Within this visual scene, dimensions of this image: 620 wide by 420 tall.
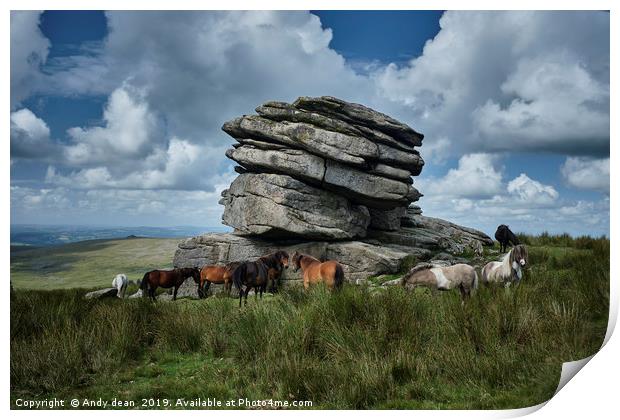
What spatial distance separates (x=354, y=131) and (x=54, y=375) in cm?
1202

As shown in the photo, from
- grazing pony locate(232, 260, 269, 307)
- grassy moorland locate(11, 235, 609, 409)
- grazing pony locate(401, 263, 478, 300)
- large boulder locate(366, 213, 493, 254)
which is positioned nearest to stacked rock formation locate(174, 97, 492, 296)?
large boulder locate(366, 213, 493, 254)

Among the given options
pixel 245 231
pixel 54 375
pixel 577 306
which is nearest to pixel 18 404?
pixel 54 375

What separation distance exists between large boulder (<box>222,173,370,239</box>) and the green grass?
3.02m

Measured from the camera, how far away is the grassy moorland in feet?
19.1

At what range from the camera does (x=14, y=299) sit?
8.64 m

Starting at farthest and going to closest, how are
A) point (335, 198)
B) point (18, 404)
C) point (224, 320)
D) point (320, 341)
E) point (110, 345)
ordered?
point (335, 198) < point (224, 320) < point (110, 345) < point (320, 341) < point (18, 404)

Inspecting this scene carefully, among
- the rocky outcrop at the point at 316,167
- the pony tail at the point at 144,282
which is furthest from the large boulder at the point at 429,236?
the pony tail at the point at 144,282

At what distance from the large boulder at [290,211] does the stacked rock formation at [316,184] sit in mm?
33

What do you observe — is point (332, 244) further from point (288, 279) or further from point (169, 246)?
point (169, 246)

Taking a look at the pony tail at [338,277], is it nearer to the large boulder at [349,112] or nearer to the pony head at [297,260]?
the pony head at [297,260]

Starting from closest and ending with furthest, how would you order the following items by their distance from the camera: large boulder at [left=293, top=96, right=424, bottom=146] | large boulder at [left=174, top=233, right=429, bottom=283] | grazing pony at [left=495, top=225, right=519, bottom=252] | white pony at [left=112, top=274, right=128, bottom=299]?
white pony at [left=112, top=274, right=128, bottom=299] < large boulder at [left=174, top=233, right=429, bottom=283] < large boulder at [left=293, top=96, right=424, bottom=146] < grazing pony at [left=495, top=225, right=519, bottom=252]

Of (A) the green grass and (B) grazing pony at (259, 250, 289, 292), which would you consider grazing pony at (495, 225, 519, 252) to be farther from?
(A) the green grass

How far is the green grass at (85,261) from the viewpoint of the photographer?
7715mm

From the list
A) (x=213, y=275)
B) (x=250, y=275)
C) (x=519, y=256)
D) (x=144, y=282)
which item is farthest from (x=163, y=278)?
(x=519, y=256)
